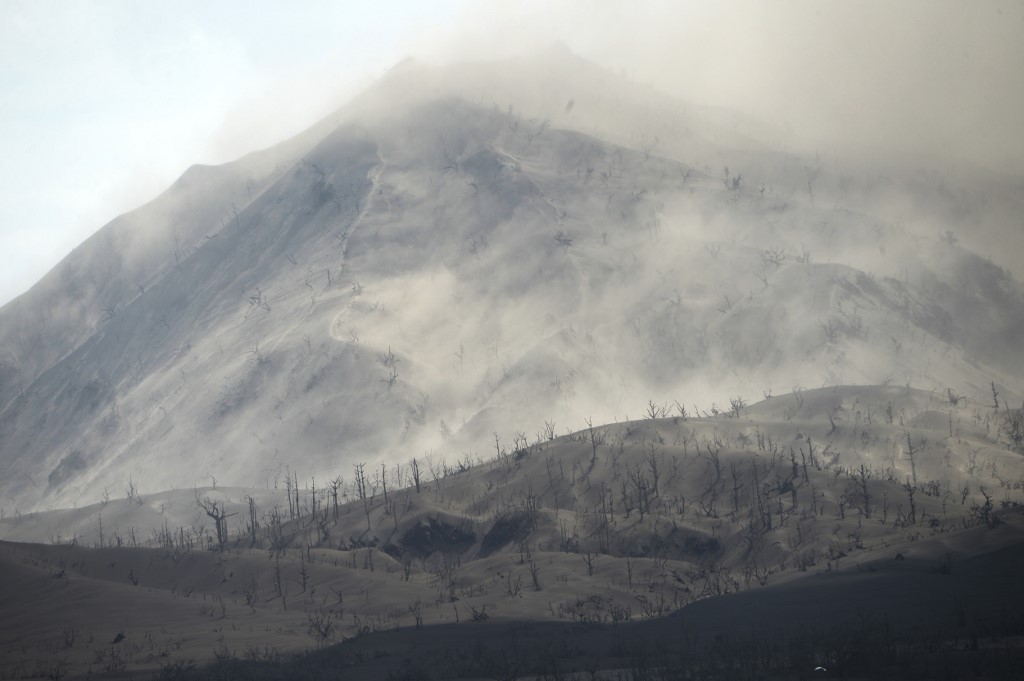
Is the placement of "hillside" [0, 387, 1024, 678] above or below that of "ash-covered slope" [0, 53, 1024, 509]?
below

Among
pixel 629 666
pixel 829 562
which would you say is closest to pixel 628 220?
pixel 829 562

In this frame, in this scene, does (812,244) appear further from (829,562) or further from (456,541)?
(829,562)

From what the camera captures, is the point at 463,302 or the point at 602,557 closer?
the point at 602,557

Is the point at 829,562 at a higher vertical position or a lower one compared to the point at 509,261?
lower

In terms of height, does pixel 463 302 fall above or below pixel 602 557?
above

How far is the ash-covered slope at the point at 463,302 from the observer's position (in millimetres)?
131625

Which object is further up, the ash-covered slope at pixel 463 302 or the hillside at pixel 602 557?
the ash-covered slope at pixel 463 302

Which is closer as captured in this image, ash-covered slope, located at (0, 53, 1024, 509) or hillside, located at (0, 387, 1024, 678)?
hillside, located at (0, 387, 1024, 678)

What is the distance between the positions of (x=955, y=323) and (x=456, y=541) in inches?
3720

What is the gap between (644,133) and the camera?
599 feet

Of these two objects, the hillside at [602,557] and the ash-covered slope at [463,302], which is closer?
Answer: the hillside at [602,557]

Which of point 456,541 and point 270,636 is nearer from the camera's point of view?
point 270,636

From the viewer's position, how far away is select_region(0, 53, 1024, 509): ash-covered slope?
13162 cm

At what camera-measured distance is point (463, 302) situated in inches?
5999
